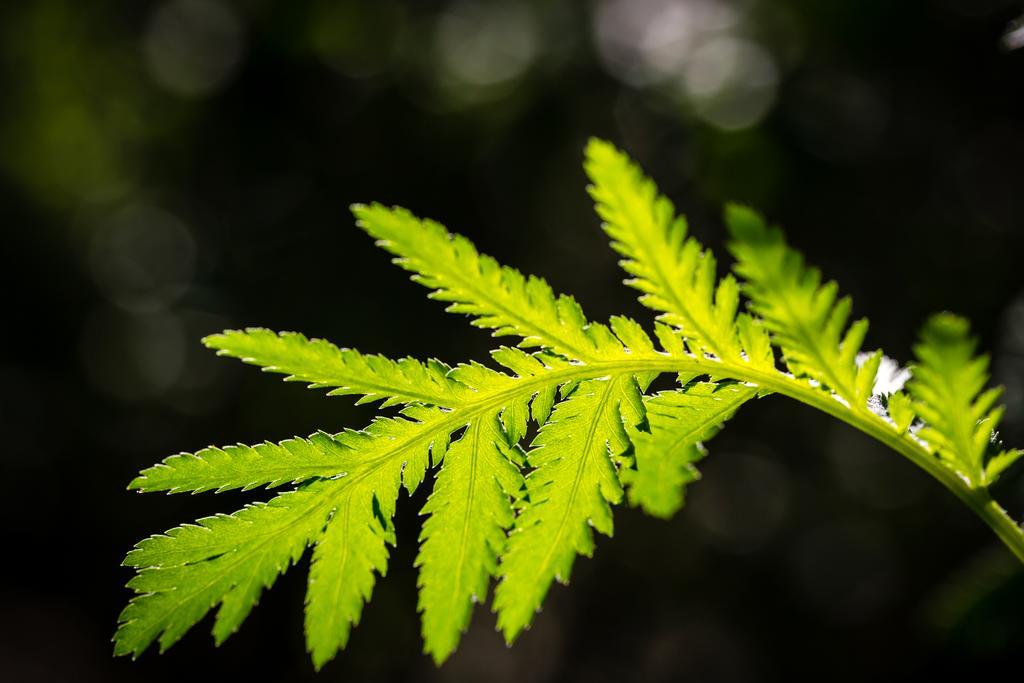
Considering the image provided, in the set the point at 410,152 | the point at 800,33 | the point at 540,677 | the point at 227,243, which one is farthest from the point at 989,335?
the point at 227,243

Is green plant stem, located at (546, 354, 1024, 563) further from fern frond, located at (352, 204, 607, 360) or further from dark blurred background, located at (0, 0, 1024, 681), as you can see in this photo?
dark blurred background, located at (0, 0, 1024, 681)

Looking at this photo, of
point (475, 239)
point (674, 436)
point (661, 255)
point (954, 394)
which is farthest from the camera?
point (475, 239)

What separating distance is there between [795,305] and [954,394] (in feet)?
0.58

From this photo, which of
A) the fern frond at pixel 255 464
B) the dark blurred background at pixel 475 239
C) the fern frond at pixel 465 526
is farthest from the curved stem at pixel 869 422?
the dark blurred background at pixel 475 239

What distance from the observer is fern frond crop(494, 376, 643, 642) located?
3.15 feet

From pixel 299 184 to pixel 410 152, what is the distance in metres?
1.25

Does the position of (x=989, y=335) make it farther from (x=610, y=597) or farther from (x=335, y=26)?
(x=335, y=26)

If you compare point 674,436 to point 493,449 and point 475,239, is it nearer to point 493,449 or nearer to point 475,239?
point 493,449

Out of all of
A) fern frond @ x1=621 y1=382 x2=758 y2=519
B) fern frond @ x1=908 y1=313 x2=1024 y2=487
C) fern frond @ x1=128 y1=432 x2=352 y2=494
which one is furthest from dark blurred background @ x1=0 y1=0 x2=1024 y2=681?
fern frond @ x1=128 y1=432 x2=352 y2=494

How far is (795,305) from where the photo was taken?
788 millimetres

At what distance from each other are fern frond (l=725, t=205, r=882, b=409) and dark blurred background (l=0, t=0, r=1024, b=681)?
3.98m

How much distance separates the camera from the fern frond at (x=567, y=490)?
37.8 inches

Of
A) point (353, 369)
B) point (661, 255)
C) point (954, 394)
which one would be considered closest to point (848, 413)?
point (954, 394)

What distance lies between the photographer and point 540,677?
25.6 feet
